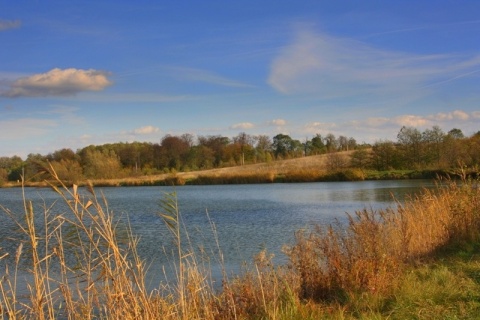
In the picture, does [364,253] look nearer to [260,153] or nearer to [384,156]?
[384,156]

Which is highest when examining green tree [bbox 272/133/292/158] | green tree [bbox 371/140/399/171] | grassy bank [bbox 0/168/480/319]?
green tree [bbox 272/133/292/158]

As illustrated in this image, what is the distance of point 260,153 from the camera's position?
8481 cm

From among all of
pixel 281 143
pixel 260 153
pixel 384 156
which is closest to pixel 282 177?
pixel 384 156

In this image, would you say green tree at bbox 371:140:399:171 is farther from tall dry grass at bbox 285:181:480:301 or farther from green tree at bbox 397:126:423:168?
tall dry grass at bbox 285:181:480:301

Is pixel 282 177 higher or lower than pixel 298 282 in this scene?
A: higher

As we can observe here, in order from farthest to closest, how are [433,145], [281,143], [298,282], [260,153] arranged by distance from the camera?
[281,143], [260,153], [433,145], [298,282]

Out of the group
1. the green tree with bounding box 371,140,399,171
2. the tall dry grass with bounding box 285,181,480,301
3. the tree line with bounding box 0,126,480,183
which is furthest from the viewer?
the green tree with bounding box 371,140,399,171

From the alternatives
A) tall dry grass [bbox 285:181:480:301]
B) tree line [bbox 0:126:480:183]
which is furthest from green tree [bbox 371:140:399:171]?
tall dry grass [bbox 285:181:480:301]

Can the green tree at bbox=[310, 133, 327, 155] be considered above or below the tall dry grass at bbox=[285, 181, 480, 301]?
above

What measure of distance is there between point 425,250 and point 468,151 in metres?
43.9

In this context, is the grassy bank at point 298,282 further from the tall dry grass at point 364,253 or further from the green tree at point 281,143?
the green tree at point 281,143

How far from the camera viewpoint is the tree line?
48.1m

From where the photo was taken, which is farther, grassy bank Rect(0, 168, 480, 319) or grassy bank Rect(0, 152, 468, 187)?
grassy bank Rect(0, 152, 468, 187)

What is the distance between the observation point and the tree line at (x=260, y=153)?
158 feet
